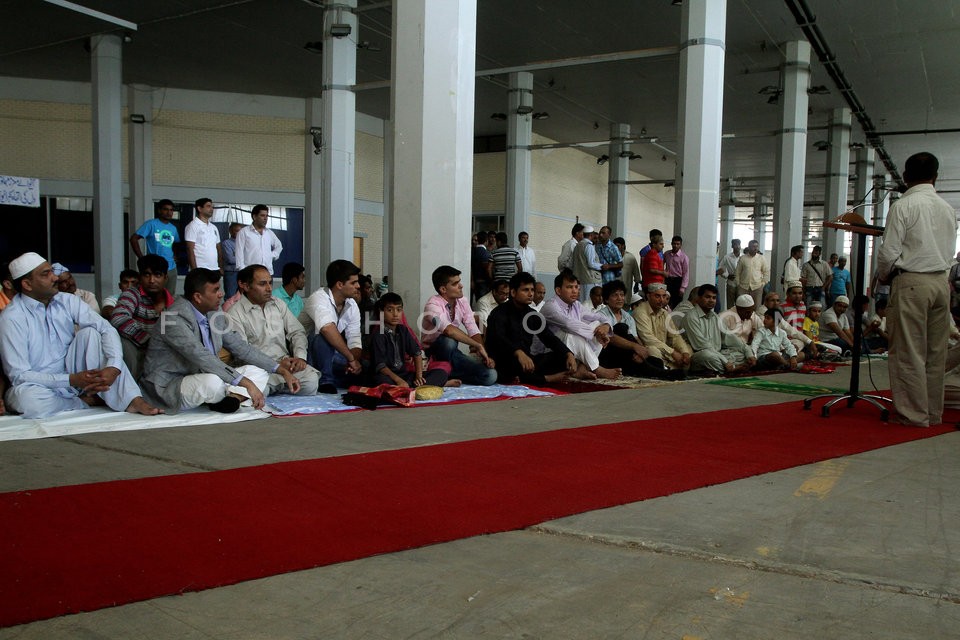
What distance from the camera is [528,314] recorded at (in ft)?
23.4

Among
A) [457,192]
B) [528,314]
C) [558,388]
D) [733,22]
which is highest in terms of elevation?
[733,22]

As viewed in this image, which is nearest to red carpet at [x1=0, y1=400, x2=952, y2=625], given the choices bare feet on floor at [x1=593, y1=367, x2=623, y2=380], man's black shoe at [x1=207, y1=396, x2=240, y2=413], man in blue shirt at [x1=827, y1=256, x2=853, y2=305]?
man's black shoe at [x1=207, y1=396, x2=240, y2=413]

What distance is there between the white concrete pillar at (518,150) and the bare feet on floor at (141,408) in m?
11.9

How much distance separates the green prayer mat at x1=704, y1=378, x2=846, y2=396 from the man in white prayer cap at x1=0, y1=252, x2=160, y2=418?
16.3ft

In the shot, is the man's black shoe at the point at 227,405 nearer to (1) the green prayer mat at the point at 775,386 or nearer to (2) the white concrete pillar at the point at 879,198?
(1) the green prayer mat at the point at 775,386

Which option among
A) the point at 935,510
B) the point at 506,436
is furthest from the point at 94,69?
the point at 935,510

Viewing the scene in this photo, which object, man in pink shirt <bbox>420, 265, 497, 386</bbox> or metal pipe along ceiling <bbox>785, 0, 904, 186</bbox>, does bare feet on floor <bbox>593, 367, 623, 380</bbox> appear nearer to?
man in pink shirt <bbox>420, 265, 497, 386</bbox>

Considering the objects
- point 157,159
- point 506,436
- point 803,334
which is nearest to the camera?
point 506,436

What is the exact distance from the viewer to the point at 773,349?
351 inches

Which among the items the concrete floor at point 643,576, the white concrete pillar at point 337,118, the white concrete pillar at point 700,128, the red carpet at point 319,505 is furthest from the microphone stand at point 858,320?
the white concrete pillar at point 337,118

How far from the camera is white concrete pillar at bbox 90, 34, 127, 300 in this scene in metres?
12.4

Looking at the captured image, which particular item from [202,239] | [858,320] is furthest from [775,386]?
[202,239]

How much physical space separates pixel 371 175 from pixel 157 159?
505cm

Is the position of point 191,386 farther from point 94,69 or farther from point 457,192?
point 94,69
